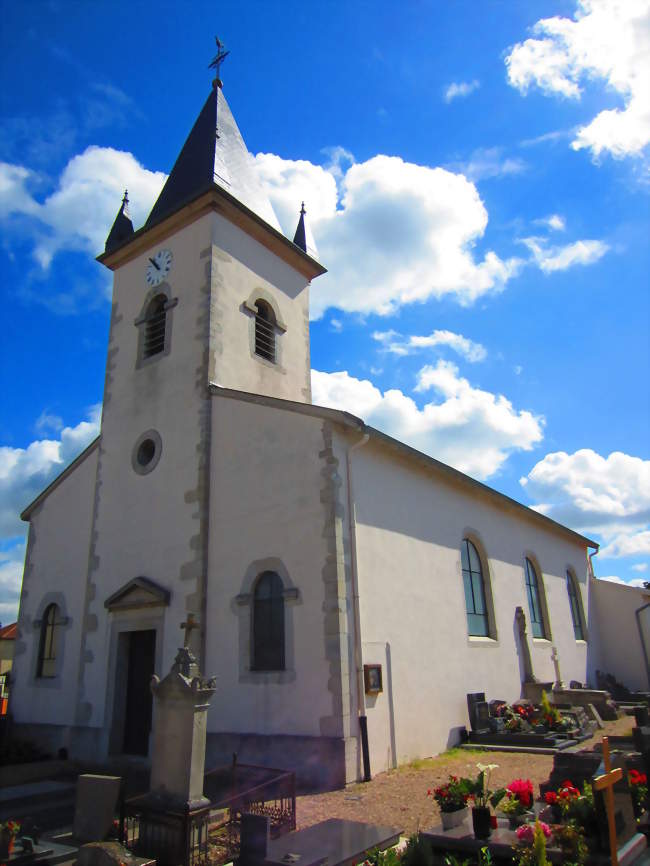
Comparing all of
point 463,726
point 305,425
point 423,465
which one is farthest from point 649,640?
point 305,425

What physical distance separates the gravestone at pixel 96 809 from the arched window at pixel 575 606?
1587cm

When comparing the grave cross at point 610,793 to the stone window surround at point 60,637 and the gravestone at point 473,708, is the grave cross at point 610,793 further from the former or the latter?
the stone window surround at point 60,637

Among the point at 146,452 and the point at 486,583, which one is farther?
the point at 486,583

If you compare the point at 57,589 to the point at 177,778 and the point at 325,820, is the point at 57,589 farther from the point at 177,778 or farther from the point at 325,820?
the point at 325,820

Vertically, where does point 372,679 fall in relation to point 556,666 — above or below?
below

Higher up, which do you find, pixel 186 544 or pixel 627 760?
pixel 186 544

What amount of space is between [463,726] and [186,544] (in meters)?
5.91

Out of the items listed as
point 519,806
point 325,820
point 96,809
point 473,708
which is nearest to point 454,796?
point 519,806

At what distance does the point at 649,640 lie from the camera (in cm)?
1984

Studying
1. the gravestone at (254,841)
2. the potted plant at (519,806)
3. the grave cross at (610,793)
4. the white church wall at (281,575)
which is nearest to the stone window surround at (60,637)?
the white church wall at (281,575)

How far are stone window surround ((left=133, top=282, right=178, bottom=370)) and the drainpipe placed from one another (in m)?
5.21

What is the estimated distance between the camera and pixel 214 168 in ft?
47.8

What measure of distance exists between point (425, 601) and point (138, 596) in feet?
16.8

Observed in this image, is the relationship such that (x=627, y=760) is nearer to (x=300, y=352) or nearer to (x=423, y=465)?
(x=423, y=465)
